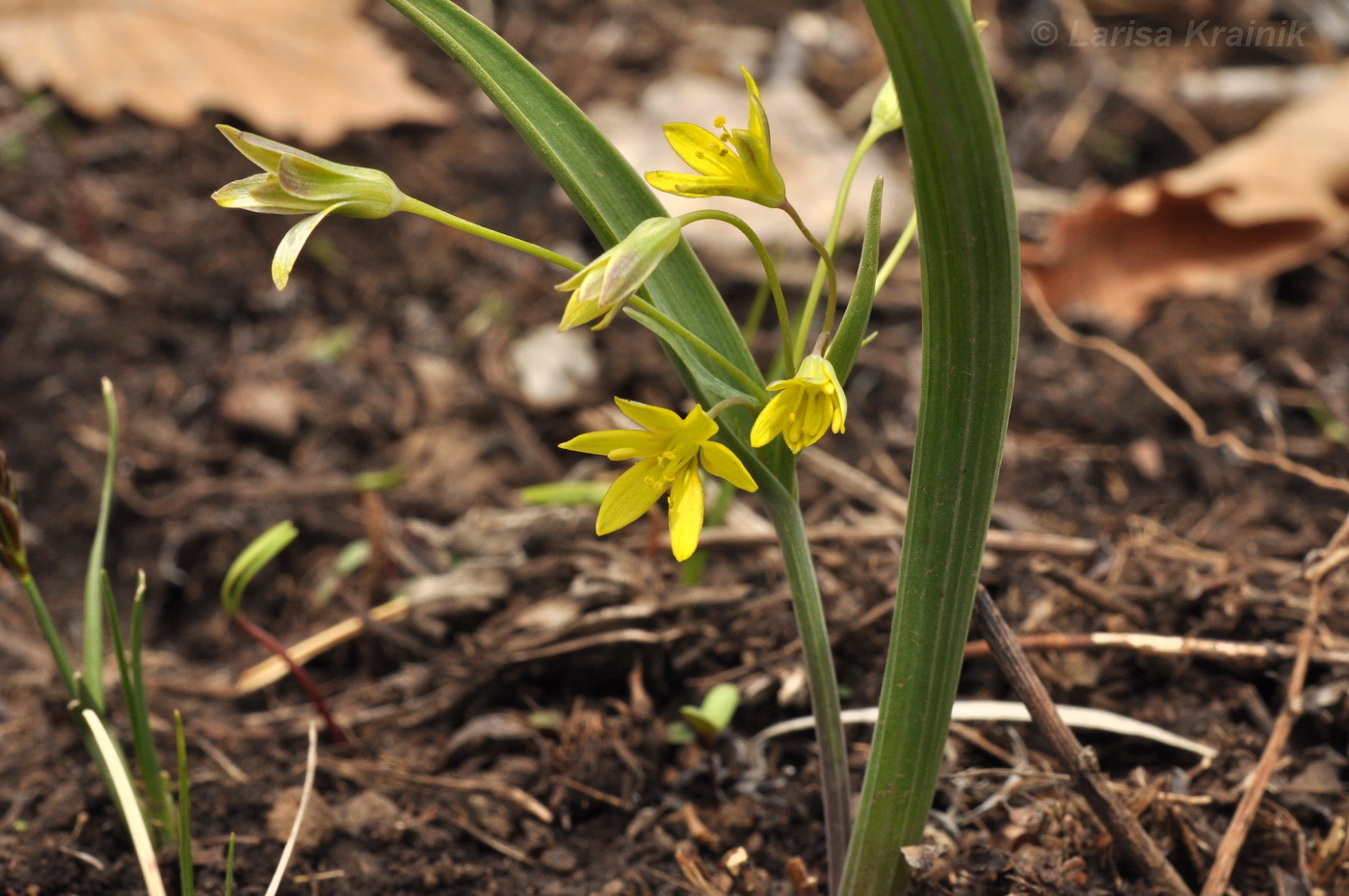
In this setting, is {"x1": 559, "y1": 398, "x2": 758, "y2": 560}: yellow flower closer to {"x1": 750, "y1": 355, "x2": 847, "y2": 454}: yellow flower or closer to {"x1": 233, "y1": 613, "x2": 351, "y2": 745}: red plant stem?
{"x1": 750, "y1": 355, "x2": 847, "y2": 454}: yellow flower

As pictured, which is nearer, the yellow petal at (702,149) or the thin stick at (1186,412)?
the yellow petal at (702,149)

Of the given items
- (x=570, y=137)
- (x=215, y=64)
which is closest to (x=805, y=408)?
(x=570, y=137)

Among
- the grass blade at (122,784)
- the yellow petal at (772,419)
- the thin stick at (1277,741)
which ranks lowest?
the grass blade at (122,784)

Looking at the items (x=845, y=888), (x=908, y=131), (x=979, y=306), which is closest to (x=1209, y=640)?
(x=845, y=888)

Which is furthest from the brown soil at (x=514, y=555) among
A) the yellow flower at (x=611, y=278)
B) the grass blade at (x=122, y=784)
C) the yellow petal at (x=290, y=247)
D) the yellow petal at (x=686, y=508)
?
the yellow petal at (x=290, y=247)

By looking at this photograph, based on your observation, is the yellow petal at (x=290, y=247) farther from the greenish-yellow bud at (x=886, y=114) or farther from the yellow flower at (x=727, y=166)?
the greenish-yellow bud at (x=886, y=114)

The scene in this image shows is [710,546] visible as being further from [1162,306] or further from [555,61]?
[555,61]
